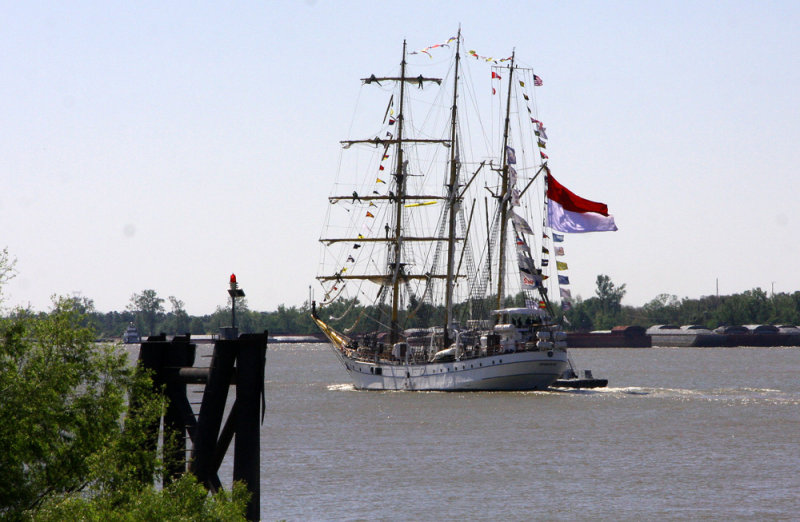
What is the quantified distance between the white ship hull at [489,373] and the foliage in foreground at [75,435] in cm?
5642

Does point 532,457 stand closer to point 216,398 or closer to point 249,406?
point 249,406

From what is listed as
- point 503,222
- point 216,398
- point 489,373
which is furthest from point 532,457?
point 503,222

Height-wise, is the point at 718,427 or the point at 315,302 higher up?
the point at 315,302

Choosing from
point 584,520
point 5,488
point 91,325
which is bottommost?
point 584,520

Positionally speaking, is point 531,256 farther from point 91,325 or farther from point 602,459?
point 91,325

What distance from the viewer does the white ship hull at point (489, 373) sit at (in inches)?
2928

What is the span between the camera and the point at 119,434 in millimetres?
18594

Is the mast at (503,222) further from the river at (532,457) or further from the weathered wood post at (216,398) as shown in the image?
the weathered wood post at (216,398)

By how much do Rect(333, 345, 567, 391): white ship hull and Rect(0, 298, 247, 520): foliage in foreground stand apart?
56417mm

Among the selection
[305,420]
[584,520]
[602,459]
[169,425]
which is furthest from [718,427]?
[169,425]

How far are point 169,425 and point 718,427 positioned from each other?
3873 centimetres

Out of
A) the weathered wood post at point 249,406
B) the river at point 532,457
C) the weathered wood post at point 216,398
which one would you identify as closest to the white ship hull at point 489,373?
the river at point 532,457

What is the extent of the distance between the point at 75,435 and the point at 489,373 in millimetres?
58352

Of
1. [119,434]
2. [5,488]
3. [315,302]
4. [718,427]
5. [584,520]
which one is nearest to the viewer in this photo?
[5,488]
